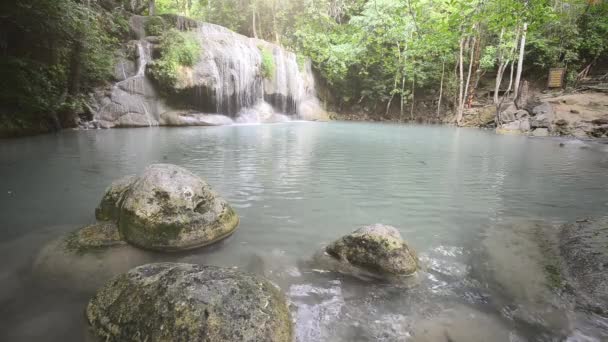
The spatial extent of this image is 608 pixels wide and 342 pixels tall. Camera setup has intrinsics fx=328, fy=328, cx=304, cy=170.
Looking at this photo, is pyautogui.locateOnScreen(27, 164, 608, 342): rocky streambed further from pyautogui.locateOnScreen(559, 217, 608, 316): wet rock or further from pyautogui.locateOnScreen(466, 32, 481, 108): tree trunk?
pyautogui.locateOnScreen(466, 32, 481, 108): tree trunk

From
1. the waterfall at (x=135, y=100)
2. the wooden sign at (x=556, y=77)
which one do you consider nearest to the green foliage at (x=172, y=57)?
the waterfall at (x=135, y=100)

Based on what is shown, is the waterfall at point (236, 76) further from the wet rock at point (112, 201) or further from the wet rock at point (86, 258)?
the wet rock at point (86, 258)

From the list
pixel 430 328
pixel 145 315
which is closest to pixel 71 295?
pixel 145 315

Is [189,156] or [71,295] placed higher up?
[189,156]

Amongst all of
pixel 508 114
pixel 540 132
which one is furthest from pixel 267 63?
pixel 540 132

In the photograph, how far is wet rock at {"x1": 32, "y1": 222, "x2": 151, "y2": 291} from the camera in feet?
8.53

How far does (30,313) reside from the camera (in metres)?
2.18

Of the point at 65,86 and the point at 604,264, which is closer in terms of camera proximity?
the point at 604,264

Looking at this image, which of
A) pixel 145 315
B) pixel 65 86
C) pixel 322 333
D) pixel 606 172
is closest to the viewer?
pixel 145 315

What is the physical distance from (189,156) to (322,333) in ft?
20.2

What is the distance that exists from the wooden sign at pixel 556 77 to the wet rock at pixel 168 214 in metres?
23.1

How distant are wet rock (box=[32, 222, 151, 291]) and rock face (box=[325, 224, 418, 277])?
1.81 metres

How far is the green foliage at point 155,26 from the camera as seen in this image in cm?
1627

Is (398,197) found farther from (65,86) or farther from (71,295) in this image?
(65,86)
